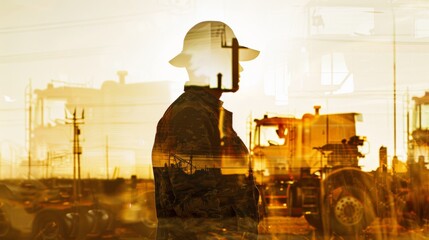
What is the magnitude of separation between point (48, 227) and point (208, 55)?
1531 millimetres

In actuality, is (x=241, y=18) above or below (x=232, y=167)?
above

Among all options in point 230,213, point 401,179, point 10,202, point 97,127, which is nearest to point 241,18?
point 97,127

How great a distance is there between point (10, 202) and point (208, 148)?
52.6 inches

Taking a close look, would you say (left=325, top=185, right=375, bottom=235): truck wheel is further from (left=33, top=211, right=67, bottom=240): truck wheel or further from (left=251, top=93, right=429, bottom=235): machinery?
(left=33, top=211, right=67, bottom=240): truck wheel

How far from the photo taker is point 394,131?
8.38 feet

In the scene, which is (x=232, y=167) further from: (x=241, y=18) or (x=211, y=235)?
(x=241, y=18)

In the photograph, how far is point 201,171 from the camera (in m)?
1.31

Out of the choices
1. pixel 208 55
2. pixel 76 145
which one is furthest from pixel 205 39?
pixel 76 145

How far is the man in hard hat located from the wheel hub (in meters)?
2.51

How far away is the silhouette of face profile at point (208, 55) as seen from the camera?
4.59 ft

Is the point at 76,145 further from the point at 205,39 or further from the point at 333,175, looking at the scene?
the point at 333,175

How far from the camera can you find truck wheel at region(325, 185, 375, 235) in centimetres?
364
